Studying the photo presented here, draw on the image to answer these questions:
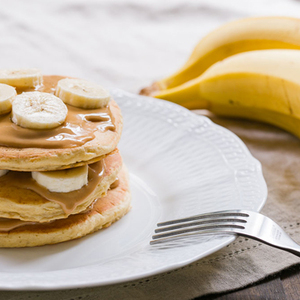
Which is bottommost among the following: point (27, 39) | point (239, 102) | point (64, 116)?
point (27, 39)

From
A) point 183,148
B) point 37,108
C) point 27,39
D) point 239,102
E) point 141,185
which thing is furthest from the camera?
point 27,39

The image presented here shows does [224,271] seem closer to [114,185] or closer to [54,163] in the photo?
[114,185]

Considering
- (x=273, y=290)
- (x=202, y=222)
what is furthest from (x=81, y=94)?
(x=273, y=290)

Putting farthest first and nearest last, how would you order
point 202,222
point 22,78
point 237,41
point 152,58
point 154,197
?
point 152,58 < point 237,41 < point 154,197 < point 22,78 < point 202,222

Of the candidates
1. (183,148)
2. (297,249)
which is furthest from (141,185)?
(297,249)

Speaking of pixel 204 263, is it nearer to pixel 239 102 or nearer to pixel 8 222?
pixel 8 222

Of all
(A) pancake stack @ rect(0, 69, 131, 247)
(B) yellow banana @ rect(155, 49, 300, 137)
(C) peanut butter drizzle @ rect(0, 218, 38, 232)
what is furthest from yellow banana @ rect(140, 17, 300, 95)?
(C) peanut butter drizzle @ rect(0, 218, 38, 232)
